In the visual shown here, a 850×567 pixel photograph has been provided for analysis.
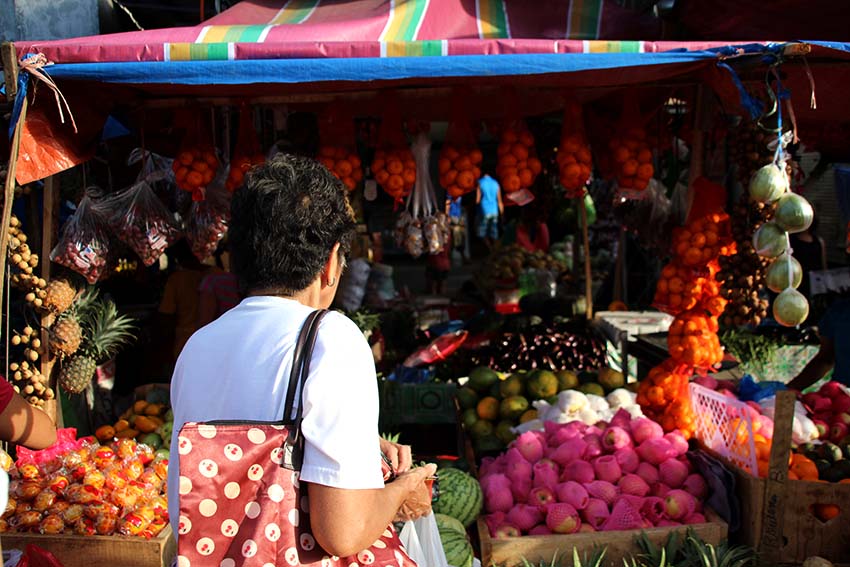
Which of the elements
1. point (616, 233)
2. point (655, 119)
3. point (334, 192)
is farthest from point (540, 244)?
point (334, 192)

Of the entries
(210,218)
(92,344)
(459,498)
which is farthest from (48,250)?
(459,498)

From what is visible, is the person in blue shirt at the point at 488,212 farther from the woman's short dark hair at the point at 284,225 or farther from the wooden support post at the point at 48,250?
the woman's short dark hair at the point at 284,225

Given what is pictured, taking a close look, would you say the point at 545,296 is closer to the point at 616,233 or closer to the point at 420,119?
the point at 616,233

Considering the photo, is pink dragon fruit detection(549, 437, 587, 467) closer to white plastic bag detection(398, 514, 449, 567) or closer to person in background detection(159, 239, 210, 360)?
white plastic bag detection(398, 514, 449, 567)

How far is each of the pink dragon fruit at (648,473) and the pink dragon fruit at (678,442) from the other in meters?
0.17

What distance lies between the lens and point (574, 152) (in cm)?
354

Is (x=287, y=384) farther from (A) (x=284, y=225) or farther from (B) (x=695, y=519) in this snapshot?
(B) (x=695, y=519)

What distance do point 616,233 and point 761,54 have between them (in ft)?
17.3

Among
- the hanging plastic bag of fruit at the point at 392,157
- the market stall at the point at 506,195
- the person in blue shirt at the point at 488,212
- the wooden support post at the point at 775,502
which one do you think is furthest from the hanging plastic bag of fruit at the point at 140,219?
the person in blue shirt at the point at 488,212

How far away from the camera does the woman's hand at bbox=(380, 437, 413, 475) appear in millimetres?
1710

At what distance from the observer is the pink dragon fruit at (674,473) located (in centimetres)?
326

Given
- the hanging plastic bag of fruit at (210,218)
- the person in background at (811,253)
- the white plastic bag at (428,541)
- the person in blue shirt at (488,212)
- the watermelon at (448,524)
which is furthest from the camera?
the person in blue shirt at (488,212)

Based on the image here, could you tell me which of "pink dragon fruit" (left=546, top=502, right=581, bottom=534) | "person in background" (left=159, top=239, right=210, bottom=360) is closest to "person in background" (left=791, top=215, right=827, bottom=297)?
"pink dragon fruit" (left=546, top=502, right=581, bottom=534)

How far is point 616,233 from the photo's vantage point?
800 cm
